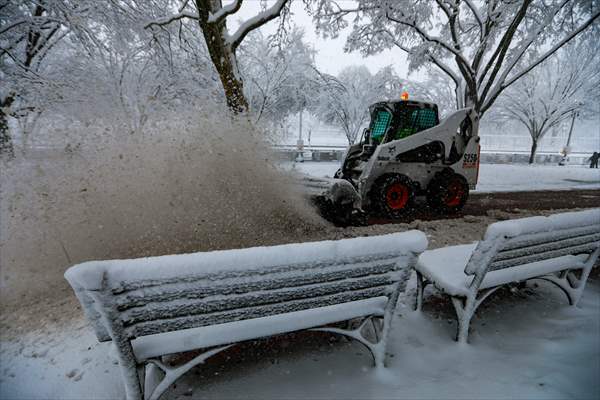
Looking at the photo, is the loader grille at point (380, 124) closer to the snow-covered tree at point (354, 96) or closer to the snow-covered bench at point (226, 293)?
the snow-covered bench at point (226, 293)

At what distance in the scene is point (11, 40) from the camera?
29.1ft

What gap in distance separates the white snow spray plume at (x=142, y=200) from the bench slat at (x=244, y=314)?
2.69 metres

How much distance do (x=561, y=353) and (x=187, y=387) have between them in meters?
2.57

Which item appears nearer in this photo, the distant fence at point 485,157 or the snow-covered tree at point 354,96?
the distant fence at point 485,157

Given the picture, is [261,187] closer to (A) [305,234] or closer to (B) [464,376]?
(A) [305,234]

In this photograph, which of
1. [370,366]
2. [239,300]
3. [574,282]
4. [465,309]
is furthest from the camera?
[574,282]

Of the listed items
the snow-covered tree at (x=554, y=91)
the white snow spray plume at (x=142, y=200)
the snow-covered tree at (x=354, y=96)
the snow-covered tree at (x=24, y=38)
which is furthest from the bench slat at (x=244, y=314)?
the snow-covered tree at (x=554, y=91)

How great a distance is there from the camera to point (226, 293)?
1389 mm

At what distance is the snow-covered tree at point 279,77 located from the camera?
19.6 meters

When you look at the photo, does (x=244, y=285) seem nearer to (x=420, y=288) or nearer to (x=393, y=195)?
(x=420, y=288)

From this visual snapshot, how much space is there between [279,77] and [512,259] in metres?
18.7

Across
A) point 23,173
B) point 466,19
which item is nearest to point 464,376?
point 23,173

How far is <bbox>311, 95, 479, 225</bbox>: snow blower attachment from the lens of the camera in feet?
19.4

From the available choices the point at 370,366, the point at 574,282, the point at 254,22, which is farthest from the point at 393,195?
the point at 254,22
